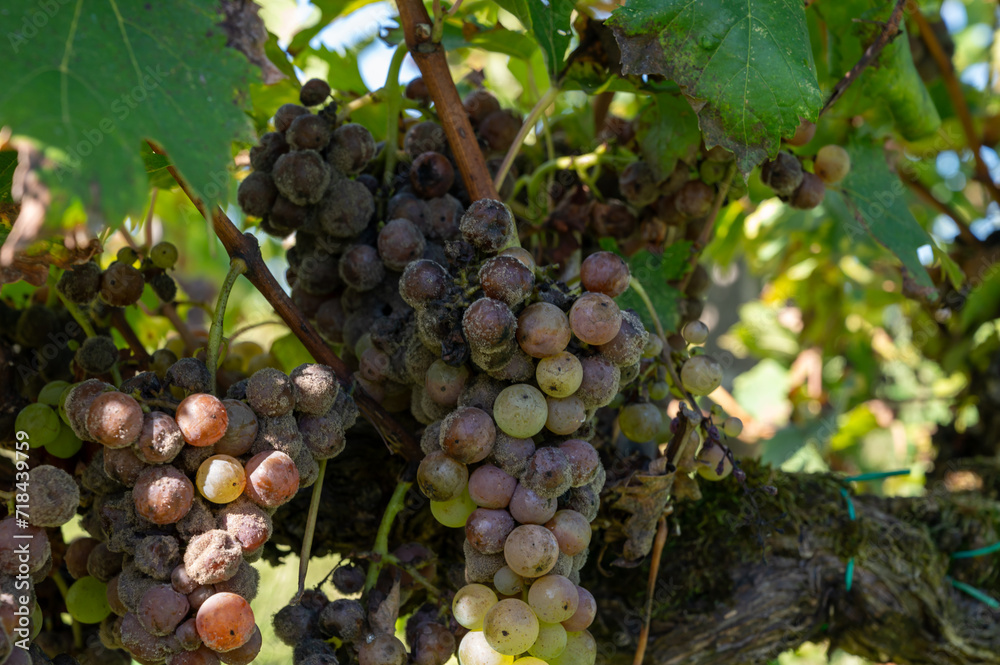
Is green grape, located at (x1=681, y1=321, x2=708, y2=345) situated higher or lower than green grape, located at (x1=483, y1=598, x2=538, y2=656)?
higher

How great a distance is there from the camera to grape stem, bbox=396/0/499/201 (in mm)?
1011

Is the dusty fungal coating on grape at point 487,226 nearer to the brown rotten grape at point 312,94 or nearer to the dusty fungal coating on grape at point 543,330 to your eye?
the dusty fungal coating on grape at point 543,330

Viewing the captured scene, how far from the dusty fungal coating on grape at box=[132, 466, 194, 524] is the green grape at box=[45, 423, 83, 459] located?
9.6 inches

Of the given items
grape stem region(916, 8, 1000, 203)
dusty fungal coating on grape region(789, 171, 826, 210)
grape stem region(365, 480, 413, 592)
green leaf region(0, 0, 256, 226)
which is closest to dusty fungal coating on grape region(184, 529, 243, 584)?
grape stem region(365, 480, 413, 592)

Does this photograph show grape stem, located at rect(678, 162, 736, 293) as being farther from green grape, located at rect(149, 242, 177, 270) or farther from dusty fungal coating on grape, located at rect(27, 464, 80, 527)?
dusty fungal coating on grape, located at rect(27, 464, 80, 527)

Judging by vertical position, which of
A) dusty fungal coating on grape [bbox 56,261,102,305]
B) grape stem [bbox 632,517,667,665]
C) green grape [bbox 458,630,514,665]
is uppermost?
dusty fungal coating on grape [bbox 56,261,102,305]

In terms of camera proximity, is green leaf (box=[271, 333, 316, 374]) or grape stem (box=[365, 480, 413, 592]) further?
green leaf (box=[271, 333, 316, 374])

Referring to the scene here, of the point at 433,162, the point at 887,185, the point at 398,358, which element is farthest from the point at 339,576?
the point at 887,185

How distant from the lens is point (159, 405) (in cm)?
81

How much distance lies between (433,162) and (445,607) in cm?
62

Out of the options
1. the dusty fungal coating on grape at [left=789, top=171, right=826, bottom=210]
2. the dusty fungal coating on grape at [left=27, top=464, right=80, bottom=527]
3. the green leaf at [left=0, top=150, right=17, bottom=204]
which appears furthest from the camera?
the dusty fungal coating on grape at [left=789, top=171, right=826, bottom=210]

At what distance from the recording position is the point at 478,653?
33.3 inches

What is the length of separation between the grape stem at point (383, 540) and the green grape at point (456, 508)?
0.10m

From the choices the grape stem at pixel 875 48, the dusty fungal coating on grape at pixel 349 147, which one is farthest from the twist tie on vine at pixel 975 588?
the dusty fungal coating on grape at pixel 349 147
